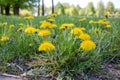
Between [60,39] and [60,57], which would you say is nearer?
[60,57]

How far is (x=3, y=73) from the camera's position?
2240 mm

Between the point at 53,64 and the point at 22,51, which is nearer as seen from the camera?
the point at 53,64

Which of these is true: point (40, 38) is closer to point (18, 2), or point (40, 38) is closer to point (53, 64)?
point (53, 64)

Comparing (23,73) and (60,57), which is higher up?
(60,57)

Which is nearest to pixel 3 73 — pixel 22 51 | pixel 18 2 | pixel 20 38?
pixel 22 51

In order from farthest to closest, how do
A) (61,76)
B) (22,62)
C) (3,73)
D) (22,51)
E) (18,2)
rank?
(18,2)
(22,51)
(22,62)
(3,73)
(61,76)

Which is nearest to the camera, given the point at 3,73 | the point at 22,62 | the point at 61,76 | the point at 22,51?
the point at 61,76

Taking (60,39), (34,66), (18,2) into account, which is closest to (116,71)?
(60,39)

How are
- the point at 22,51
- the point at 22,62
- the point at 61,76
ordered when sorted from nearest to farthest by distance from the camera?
1. the point at 61,76
2. the point at 22,62
3. the point at 22,51

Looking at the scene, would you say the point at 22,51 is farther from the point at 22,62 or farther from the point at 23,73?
the point at 23,73

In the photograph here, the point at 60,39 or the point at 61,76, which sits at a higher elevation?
the point at 60,39

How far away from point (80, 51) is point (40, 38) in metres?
0.61

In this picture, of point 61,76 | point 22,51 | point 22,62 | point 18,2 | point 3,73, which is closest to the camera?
point 61,76

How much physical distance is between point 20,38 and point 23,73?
0.63 m
